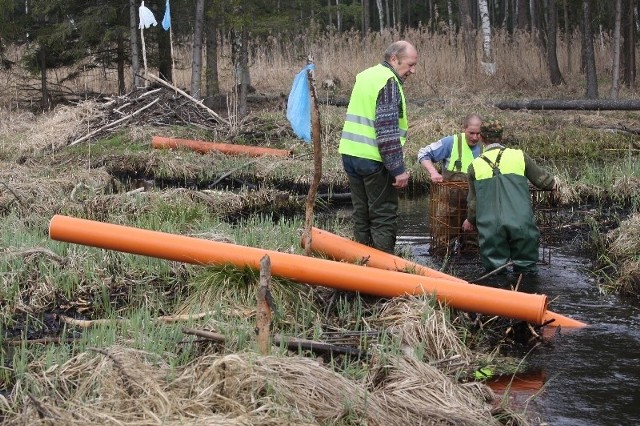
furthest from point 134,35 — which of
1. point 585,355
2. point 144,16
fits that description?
point 585,355

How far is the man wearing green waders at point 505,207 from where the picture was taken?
792 cm

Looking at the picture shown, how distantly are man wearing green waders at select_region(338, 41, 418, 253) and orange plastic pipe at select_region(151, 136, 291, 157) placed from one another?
23.4ft

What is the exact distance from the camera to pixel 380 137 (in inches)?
287

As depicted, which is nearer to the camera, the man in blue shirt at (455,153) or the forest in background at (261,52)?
the man in blue shirt at (455,153)

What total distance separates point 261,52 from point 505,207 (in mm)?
20757

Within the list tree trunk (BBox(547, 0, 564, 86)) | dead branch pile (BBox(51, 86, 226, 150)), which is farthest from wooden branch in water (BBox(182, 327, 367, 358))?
tree trunk (BBox(547, 0, 564, 86))

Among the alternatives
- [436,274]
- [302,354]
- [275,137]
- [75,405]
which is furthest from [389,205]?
[275,137]

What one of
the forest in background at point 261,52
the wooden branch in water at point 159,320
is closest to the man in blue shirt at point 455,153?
the wooden branch in water at point 159,320

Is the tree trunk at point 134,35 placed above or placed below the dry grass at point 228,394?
above

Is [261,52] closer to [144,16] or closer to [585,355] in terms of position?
[144,16]

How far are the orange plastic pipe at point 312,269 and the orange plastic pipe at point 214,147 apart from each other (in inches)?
318

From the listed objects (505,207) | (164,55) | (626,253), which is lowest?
(626,253)

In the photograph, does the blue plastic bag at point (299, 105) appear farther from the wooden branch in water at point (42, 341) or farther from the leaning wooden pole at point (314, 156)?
the wooden branch in water at point (42, 341)

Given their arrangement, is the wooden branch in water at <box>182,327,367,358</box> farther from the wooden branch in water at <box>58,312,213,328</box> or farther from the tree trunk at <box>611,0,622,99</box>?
the tree trunk at <box>611,0,622,99</box>
